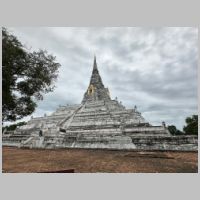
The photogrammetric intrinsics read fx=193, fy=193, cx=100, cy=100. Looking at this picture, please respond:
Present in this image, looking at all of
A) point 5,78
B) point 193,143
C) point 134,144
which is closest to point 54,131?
point 134,144

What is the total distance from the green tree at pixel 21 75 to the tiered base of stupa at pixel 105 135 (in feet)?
42.0

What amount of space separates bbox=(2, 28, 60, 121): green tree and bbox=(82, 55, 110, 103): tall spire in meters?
29.6

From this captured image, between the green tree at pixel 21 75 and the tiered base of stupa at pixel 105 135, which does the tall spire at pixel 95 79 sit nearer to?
the tiered base of stupa at pixel 105 135

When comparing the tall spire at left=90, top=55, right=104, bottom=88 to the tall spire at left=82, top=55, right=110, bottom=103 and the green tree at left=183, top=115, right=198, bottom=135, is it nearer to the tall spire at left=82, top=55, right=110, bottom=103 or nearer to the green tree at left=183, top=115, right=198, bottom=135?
the tall spire at left=82, top=55, right=110, bottom=103

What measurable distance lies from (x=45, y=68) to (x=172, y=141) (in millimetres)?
14620

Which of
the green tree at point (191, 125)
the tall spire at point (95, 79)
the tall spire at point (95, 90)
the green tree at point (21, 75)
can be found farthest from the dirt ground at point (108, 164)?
the tall spire at point (95, 79)

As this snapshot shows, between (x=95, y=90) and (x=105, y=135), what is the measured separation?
67.9 feet

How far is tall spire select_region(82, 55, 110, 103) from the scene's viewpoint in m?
40.3

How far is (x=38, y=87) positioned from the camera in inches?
366

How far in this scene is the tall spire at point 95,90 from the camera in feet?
132

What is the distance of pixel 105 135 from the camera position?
2181 centimetres

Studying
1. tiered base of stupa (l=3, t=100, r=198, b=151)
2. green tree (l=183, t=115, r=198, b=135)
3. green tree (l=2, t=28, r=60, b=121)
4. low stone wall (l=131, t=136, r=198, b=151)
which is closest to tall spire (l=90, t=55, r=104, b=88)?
tiered base of stupa (l=3, t=100, r=198, b=151)

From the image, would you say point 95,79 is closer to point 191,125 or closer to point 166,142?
point 191,125

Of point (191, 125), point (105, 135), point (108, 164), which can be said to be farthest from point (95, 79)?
point (108, 164)
